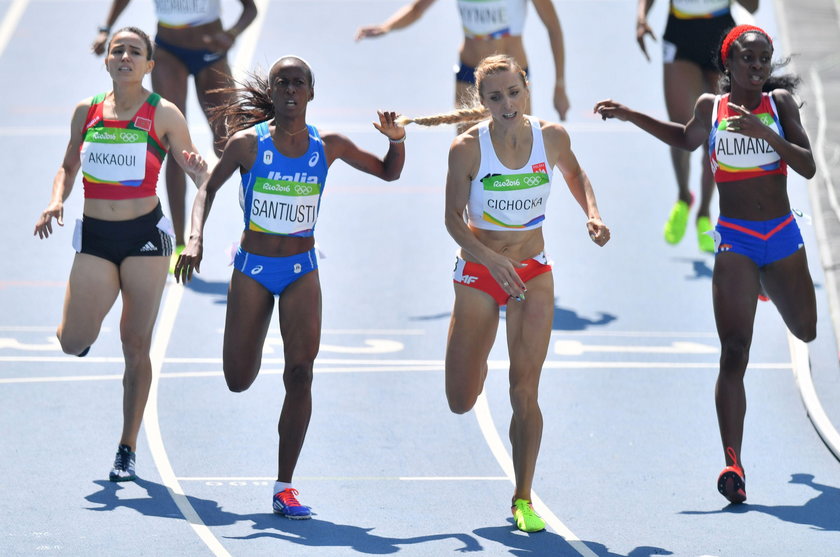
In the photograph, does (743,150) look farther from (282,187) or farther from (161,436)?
(161,436)

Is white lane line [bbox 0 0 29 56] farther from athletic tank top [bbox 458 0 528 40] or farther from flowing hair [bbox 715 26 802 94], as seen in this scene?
flowing hair [bbox 715 26 802 94]

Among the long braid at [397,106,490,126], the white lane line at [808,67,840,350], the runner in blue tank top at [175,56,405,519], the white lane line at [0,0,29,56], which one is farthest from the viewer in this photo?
the white lane line at [0,0,29,56]

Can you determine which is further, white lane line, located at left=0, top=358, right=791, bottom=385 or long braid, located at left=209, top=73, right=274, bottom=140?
white lane line, located at left=0, top=358, right=791, bottom=385

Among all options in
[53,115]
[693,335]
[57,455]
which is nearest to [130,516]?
[57,455]

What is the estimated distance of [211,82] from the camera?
1251 cm

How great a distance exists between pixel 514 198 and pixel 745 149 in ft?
4.38

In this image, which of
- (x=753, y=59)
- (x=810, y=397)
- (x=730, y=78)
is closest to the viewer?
(x=753, y=59)

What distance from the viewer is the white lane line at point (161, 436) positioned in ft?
26.3

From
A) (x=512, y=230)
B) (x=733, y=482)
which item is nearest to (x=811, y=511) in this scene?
(x=733, y=482)

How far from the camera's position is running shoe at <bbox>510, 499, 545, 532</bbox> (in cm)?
802

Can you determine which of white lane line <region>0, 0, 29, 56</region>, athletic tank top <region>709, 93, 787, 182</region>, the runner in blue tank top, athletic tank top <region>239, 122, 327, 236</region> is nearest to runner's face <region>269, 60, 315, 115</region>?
the runner in blue tank top

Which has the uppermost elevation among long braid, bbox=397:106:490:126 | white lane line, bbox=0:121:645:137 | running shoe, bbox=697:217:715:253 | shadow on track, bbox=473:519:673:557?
white lane line, bbox=0:121:645:137

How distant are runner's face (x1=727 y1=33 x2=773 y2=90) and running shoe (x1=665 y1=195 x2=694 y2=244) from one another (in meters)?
4.59

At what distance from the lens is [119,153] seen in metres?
8.81
